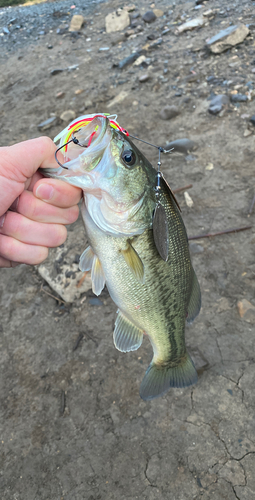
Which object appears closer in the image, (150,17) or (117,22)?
(150,17)

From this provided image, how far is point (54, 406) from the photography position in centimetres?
282

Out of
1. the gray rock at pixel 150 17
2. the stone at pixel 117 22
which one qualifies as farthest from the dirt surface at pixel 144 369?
the stone at pixel 117 22

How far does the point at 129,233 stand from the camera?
64.1 inches

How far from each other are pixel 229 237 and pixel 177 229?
7.69ft

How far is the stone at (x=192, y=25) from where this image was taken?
760cm

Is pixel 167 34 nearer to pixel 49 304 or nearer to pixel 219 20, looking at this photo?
pixel 219 20

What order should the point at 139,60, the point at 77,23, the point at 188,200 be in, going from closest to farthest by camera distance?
the point at 188,200, the point at 139,60, the point at 77,23

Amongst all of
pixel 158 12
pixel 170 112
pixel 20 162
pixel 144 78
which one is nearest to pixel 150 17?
pixel 158 12

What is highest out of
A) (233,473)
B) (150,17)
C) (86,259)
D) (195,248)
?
(86,259)

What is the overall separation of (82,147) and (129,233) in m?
0.49

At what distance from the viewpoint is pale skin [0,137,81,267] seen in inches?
58.7

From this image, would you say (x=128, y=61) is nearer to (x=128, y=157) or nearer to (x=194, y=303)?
(x=128, y=157)

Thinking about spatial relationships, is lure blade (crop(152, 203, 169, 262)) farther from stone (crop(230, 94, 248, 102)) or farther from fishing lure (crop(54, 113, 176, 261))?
stone (crop(230, 94, 248, 102))

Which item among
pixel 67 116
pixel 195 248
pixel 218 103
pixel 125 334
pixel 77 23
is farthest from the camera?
pixel 77 23
